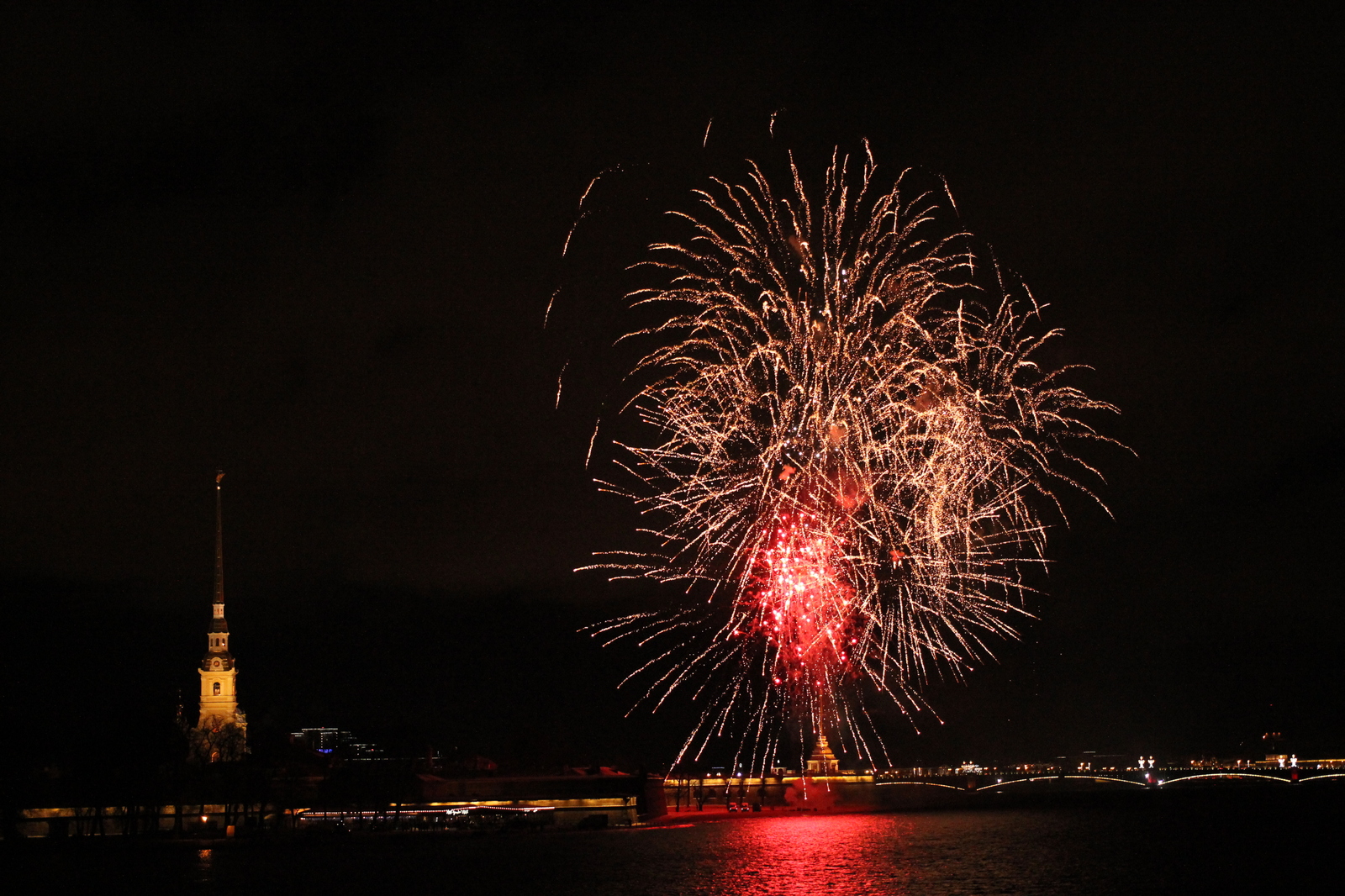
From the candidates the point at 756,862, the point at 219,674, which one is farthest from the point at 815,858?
the point at 219,674

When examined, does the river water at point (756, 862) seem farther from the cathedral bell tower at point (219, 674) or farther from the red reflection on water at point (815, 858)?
the cathedral bell tower at point (219, 674)

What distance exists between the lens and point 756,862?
5009cm

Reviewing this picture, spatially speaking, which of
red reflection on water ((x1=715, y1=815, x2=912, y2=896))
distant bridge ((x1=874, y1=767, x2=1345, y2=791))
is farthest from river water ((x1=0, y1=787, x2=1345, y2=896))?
distant bridge ((x1=874, y1=767, x2=1345, y2=791))

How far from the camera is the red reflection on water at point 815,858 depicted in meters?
40.6

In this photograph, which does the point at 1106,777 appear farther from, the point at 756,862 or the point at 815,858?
the point at 756,862

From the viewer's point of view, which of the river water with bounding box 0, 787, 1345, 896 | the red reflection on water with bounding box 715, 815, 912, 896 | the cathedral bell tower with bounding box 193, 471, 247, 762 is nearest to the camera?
the red reflection on water with bounding box 715, 815, 912, 896

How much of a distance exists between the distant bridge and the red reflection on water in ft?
158

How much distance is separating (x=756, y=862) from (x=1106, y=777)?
3900 inches

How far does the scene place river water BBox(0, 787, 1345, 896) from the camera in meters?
42.5

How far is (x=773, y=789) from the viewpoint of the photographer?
340 ft

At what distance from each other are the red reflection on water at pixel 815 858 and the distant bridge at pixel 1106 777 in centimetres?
4801

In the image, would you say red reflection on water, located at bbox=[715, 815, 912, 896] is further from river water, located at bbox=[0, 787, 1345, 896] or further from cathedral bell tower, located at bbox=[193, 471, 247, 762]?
cathedral bell tower, located at bbox=[193, 471, 247, 762]

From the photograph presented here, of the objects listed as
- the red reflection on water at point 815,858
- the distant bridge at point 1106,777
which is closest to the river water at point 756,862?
the red reflection on water at point 815,858

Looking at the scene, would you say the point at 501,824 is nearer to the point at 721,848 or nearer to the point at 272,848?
the point at 272,848
